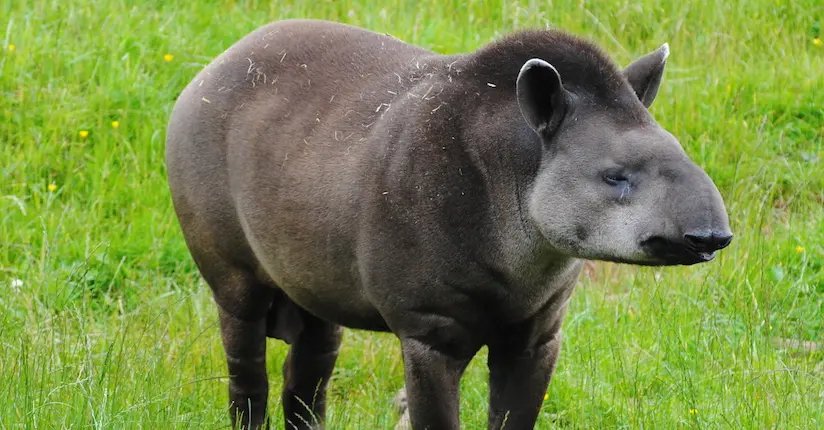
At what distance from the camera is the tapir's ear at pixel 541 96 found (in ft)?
14.1

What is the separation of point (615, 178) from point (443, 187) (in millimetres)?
640

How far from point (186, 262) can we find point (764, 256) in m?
3.20

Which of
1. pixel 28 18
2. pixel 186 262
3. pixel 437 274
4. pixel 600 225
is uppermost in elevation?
pixel 600 225

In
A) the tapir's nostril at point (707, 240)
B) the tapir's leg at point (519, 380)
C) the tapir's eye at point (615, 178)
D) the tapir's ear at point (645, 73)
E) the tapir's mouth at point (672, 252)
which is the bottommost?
the tapir's leg at point (519, 380)

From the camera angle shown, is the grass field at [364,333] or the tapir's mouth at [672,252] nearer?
the tapir's mouth at [672,252]

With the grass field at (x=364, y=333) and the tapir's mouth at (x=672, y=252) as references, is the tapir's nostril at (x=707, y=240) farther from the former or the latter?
the grass field at (x=364, y=333)

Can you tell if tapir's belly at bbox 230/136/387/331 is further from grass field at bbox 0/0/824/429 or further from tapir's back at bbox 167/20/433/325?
grass field at bbox 0/0/824/429

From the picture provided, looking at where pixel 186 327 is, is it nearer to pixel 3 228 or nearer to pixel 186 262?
pixel 186 262

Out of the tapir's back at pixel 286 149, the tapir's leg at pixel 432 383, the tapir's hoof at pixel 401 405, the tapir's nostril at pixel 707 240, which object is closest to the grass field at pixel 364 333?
the tapir's hoof at pixel 401 405

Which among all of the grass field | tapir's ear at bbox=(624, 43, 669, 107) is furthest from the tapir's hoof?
tapir's ear at bbox=(624, 43, 669, 107)

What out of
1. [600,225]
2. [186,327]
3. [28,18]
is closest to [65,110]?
[28,18]

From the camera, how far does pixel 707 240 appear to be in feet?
12.8

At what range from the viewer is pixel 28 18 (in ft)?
29.6

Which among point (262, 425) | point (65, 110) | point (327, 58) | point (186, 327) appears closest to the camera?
point (327, 58)
